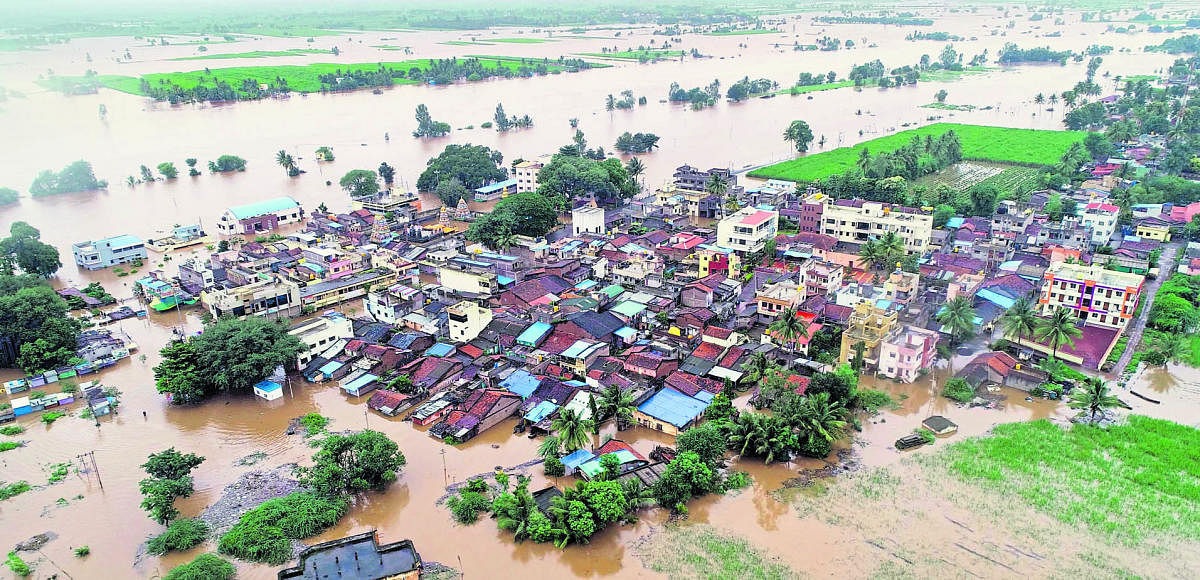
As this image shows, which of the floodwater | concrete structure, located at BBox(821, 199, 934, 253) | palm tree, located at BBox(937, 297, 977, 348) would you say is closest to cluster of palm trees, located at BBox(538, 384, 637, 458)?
the floodwater

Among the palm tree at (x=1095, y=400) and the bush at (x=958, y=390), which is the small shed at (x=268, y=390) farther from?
the palm tree at (x=1095, y=400)

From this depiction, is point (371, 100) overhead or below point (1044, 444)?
overhead

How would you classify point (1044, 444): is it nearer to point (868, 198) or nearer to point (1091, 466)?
point (1091, 466)

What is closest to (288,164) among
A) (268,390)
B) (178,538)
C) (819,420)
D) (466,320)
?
(466,320)

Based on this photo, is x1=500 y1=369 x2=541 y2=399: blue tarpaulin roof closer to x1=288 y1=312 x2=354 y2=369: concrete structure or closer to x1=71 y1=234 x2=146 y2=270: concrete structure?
x1=288 y1=312 x2=354 y2=369: concrete structure

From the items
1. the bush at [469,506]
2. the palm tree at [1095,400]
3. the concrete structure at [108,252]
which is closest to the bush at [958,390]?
the palm tree at [1095,400]

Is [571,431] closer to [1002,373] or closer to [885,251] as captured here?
[1002,373]

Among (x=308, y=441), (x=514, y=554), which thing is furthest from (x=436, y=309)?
(x=514, y=554)
